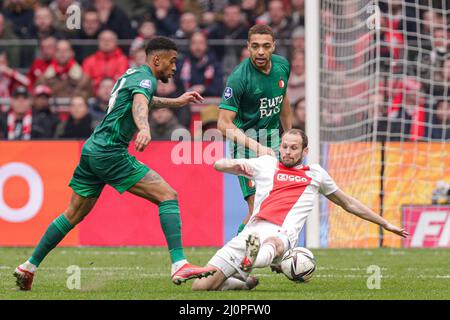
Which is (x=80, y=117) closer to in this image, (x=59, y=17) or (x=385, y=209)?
(x=59, y=17)

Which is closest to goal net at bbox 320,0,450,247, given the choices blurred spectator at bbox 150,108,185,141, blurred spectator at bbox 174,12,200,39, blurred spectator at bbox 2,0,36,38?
blurred spectator at bbox 150,108,185,141

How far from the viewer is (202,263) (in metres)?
11.5

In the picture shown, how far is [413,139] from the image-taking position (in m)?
15.0

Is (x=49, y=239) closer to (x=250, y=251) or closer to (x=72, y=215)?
(x=72, y=215)

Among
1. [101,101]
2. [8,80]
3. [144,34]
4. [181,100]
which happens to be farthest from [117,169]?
[144,34]

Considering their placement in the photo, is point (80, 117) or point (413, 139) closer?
point (413, 139)

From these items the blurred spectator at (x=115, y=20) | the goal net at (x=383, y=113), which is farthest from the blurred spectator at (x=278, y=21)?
the goal net at (x=383, y=113)

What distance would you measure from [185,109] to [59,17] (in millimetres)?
3973

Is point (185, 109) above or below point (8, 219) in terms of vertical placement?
above

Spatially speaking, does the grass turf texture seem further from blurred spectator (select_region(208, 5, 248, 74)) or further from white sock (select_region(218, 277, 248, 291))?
blurred spectator (select_region(208, 5, 248, 74))

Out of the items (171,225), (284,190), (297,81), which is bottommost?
(171,225)

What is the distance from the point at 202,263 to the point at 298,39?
24.6ft
